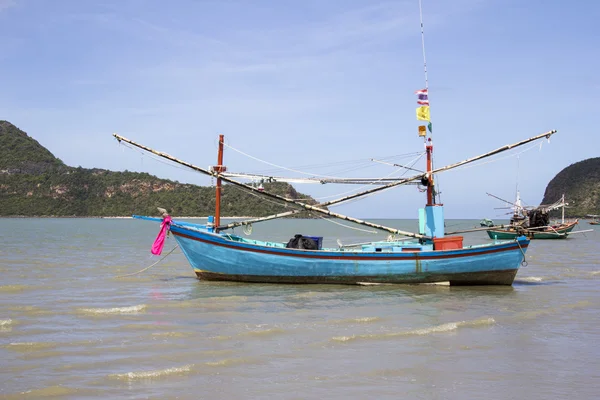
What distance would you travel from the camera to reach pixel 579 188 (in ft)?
582

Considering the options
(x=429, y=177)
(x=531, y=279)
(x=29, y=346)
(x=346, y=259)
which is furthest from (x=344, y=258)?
(x=29, y=346)

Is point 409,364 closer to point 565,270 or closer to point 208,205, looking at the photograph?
point 565,270

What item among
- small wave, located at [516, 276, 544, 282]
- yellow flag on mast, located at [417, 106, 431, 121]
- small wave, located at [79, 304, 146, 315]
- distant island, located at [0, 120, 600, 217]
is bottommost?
small wave, located at [79, 304, 146, 315]

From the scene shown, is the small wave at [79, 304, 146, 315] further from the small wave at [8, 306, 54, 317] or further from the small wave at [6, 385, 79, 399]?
the small wave at [6, 385, 79, 399]

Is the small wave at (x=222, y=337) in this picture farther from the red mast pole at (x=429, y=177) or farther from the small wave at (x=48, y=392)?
the red mast pole at (x=429, y=177)

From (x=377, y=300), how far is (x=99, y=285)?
30.7 feet

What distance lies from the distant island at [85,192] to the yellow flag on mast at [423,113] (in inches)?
4774

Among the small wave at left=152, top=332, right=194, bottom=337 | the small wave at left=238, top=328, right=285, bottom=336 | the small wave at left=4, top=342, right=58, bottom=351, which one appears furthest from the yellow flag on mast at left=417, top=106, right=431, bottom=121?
the small wave at left=4, top=342, right=58, bottom=351

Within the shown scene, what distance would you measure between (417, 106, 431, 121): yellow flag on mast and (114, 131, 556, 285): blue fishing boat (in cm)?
236

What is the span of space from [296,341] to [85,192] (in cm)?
16662

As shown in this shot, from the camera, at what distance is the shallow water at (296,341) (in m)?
8.19

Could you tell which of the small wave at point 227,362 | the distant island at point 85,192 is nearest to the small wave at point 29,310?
the small wave at point 227,362

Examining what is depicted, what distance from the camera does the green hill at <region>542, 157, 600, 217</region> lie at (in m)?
168

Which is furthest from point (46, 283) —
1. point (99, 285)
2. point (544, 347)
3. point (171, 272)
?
point (544, 347)
